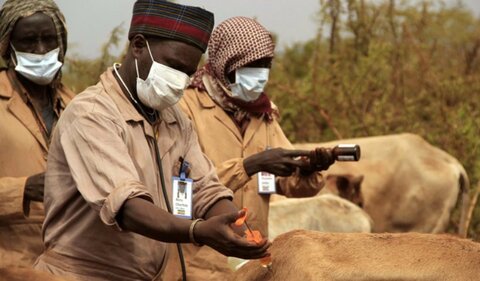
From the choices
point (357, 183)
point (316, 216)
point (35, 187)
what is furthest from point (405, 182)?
point (35, 187)

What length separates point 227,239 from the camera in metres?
2.95

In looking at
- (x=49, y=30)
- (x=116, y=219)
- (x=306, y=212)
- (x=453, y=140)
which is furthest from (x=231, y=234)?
(x=453, y=140)

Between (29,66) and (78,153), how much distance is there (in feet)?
5.46

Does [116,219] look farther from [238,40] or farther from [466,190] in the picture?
[466,190]

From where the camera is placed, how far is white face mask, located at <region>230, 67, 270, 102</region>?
5.02m

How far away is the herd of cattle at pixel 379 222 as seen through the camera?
293cm

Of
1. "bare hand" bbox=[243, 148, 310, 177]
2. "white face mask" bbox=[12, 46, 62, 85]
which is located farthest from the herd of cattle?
"white face mask" bbox=[12, 46, 62, 85]

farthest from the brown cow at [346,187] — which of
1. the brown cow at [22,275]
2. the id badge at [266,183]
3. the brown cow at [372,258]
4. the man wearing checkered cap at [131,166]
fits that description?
the brown cow at [22,275]

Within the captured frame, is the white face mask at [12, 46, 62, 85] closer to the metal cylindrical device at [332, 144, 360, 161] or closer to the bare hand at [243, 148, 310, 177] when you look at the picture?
the bare hand at [243, 148, 310, 177]

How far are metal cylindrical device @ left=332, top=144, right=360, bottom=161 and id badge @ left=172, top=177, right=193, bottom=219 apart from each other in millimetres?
946

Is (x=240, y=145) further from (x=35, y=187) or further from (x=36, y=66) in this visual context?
(x=35, y=187)

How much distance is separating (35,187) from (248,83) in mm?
1242

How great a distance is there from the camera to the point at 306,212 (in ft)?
25.1

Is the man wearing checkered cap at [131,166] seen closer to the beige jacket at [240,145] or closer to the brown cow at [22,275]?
the brown cow at [22,275]
